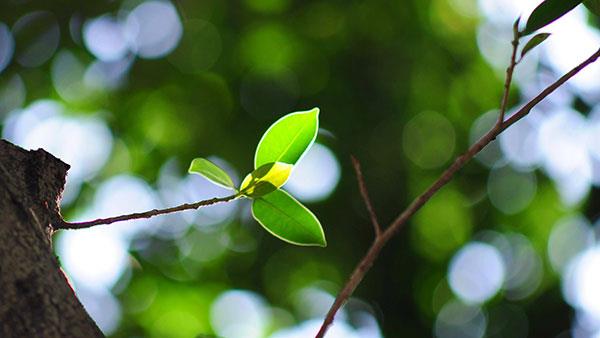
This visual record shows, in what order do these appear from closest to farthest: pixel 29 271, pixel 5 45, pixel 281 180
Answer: pixel 29 271, pixel 281 180, pixel 5 45

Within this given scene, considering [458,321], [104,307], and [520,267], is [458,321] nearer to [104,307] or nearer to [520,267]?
[520,267]

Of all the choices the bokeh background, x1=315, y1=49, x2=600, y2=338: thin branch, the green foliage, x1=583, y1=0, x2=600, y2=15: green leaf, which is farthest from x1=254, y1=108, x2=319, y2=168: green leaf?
the bokeh background

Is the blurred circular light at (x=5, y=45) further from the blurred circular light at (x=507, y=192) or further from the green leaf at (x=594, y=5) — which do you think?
the green leaf at (x=594, y=5)

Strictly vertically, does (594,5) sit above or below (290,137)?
above

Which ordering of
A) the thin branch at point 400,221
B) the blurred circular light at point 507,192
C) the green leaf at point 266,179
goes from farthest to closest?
1. the blurred circular light at point 507,192
2. the green leaf at point 266,179
3. the thin branch at point 400,221

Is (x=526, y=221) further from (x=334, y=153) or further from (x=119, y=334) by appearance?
(x=119, y=334)

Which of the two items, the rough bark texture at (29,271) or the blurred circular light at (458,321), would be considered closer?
the rough bark texture at (29,271)

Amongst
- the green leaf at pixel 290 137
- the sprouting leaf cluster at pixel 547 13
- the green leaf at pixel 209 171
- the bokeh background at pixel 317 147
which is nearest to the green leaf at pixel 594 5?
the sprouting leaf cluster at pixel 547 13

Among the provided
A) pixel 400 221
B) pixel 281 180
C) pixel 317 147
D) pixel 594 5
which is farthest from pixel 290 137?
pixel 317 147

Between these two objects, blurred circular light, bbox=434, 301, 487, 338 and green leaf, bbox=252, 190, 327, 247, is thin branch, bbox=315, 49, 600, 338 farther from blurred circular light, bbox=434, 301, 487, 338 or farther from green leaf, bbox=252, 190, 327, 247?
blurred circular light, bbox=434, 301, 487, 338
